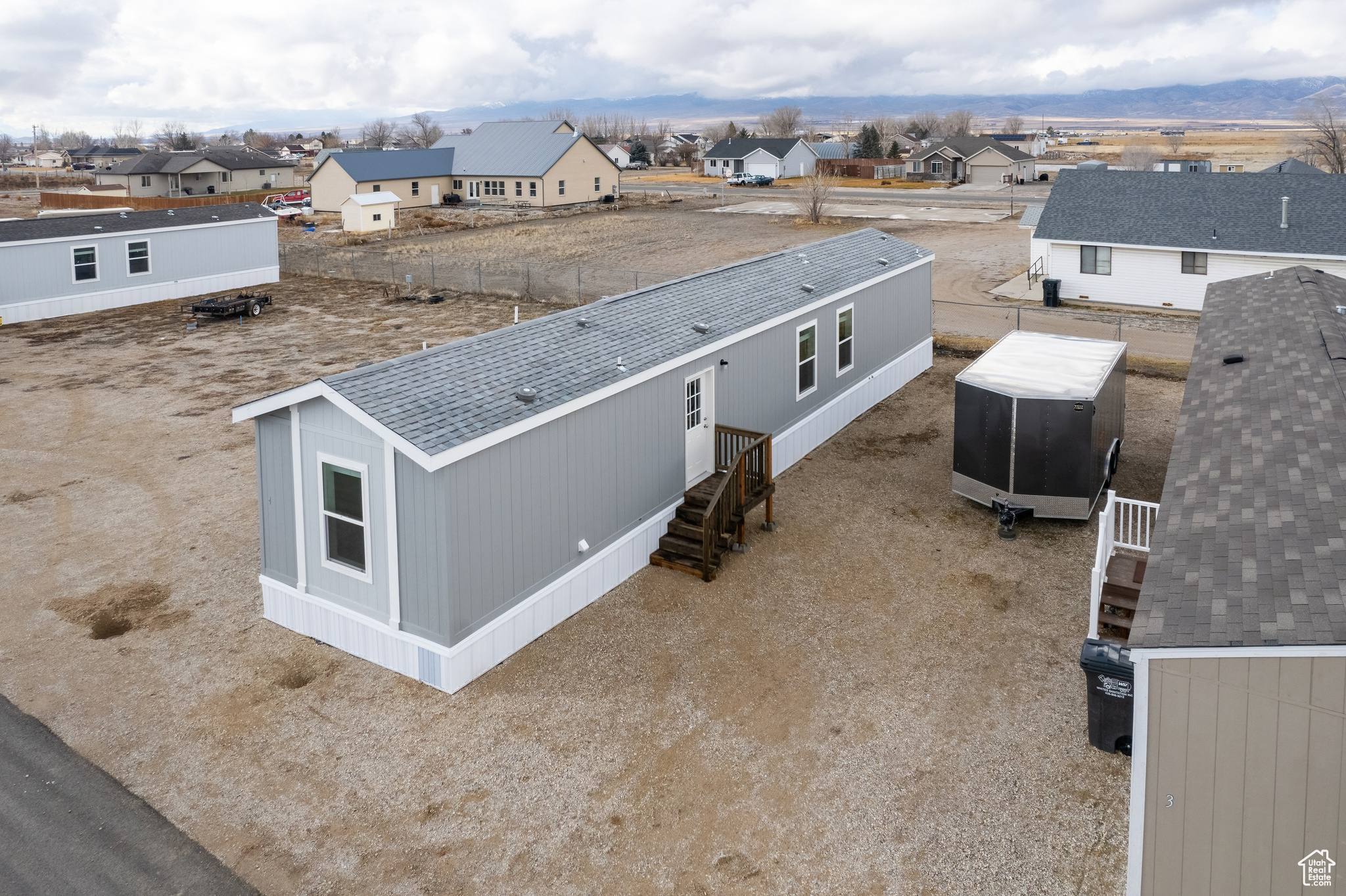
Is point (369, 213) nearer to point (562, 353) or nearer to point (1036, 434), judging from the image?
point (562, 353)

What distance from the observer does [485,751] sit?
10227 mm

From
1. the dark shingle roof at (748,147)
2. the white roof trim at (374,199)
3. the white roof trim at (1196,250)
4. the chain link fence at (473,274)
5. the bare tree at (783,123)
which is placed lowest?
the chain link fence at (473,274)

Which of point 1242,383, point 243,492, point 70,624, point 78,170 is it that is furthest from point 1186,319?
point 78,170

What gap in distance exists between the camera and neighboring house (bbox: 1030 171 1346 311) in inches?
1209

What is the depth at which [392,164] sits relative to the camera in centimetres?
6644

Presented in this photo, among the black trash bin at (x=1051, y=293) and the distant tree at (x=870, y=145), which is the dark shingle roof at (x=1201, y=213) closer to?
the black trash bin at (x=1051, y=293)

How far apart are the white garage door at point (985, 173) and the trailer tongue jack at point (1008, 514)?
75.7m

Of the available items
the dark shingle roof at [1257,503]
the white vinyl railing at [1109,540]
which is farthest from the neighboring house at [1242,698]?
the white vinyl railing at [1109,540]

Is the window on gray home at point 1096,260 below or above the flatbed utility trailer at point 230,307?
above

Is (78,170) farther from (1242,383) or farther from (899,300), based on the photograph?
(1242,383)

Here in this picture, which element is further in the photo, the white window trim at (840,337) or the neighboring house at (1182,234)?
the neighboring house at (1182,234)

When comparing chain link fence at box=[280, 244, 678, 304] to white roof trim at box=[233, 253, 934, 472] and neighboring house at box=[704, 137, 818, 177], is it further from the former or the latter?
neighboring house at box=[704, 137, 818, 177]

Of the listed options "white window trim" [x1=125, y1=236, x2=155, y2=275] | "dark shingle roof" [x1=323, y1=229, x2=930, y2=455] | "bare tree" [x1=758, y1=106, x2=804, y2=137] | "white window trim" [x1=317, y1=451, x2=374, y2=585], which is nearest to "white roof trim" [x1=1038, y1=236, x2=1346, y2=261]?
"dark shingle roof" [x1=323, y1=229, x2=930, y2=455]

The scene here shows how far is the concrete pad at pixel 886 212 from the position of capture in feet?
189
